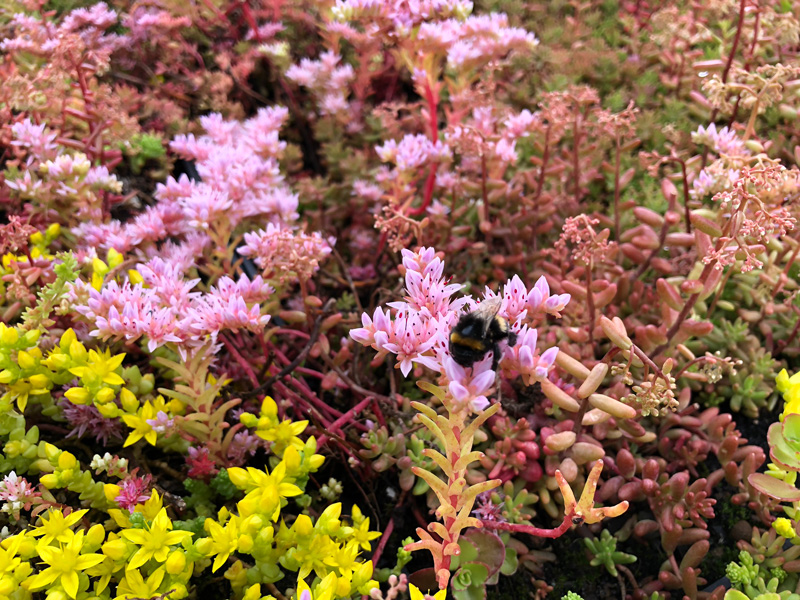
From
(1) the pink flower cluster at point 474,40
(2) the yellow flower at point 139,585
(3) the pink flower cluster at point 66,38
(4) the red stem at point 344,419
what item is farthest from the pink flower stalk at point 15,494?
(1) the pink flower cluster at point 474,40

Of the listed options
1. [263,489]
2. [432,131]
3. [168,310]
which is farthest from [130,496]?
[432,131]

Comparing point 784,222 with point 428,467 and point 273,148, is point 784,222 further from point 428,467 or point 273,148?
point 273,148

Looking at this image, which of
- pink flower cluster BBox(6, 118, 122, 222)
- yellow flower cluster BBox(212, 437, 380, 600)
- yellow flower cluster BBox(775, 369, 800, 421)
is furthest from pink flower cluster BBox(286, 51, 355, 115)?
yellow flower cluster BBox(775, 369, 800, 421)

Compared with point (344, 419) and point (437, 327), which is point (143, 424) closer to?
point (344, 419)

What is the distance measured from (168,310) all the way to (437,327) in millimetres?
576

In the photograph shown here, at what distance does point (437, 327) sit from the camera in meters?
0.96

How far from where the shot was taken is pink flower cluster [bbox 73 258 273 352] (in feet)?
3.93

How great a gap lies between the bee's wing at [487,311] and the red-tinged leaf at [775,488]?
620 millimetres

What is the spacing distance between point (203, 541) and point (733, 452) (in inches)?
45.6

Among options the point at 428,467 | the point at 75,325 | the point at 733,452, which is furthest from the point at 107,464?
the point at 733,452

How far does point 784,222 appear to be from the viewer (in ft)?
3.62

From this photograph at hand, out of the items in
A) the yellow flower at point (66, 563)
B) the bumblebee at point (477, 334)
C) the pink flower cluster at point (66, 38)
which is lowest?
the yellow flower at point (66, 563)

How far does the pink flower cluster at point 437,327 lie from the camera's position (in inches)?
37.2

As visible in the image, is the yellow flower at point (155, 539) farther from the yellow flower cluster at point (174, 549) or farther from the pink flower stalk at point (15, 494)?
the pink flower stalk at point (15, 494)
